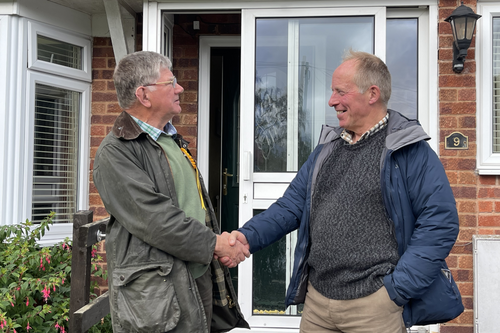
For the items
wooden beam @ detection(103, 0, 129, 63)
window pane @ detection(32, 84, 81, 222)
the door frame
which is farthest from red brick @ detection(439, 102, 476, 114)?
window pane @ detection(32, 84, 81, 222)

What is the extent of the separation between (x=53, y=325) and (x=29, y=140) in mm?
1530

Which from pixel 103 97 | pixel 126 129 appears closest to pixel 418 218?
pixel 126 129

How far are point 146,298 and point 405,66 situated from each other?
2665 mm

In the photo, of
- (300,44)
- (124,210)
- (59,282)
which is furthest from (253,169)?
(124,210)

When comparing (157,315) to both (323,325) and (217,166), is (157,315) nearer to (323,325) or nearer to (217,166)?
(323,325)

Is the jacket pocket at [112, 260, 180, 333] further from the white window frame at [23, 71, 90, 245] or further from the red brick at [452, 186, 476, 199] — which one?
the red brick at [452, 186, 476, 199]

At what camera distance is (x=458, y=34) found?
3084 millimetres

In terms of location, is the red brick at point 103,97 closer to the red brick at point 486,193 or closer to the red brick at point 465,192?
the red brick at point 465,192

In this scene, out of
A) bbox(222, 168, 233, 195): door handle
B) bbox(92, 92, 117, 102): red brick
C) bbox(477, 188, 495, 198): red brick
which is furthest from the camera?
bbox(222, 168, 233, 195): door handle

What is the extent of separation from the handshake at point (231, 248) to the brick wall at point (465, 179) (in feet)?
6.02

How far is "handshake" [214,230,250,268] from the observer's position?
6.61 ft

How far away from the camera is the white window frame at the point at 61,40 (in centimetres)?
362

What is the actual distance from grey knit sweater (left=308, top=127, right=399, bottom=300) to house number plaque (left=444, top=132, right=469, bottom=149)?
1544 millimetres

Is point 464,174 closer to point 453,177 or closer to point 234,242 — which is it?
point 453,177
